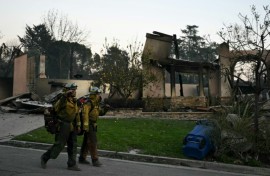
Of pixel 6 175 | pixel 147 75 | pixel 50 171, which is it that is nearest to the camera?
pixel 6 175

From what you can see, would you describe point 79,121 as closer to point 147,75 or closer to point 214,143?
point 214,143

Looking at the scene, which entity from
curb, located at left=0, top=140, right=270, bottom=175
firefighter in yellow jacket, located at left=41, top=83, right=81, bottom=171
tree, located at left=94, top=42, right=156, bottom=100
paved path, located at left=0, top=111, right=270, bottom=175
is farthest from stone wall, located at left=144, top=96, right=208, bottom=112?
firefighter in yellow jacket, located at left=41, top=83, right=81, bottom=171

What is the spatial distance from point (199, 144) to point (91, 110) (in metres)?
3.15

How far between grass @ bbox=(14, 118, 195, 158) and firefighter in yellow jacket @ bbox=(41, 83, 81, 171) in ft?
10.4

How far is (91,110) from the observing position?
915 centimetres

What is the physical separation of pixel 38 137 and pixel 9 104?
13586 millimetres

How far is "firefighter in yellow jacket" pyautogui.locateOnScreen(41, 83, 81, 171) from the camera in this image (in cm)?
829

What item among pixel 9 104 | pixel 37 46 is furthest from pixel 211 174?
pixel 37 46

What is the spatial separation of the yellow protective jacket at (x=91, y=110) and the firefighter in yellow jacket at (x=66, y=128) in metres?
0.28

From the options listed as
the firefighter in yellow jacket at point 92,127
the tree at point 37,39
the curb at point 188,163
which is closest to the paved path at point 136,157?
the curb at point 188,163

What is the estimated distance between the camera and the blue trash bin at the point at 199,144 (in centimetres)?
1057

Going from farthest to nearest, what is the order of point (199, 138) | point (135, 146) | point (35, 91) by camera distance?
point (35, 91), point (135, 146), point (199, 138)

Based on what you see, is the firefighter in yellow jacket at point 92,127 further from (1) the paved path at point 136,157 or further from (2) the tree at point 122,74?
(2) the tree at point 122,74

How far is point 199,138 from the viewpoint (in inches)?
418
